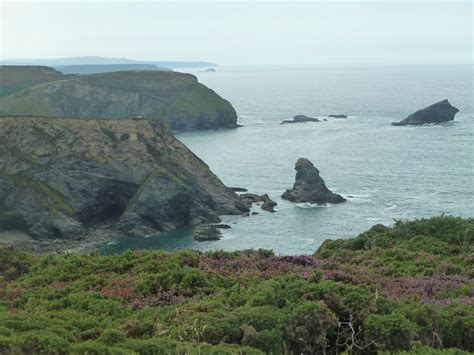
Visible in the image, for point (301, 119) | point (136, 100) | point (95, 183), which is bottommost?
point (95, 183)

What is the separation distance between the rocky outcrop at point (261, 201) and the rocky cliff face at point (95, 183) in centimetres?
181

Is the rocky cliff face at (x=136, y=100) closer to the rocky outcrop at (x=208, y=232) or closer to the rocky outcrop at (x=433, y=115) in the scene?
the rocky outcrop at (x=433, y=115)

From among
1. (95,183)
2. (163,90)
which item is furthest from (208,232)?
(163,90)

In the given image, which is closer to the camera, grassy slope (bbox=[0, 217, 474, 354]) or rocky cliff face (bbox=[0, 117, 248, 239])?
grassy slope (bbox=[0, 217, 474, 354])

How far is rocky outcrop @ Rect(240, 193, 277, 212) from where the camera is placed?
84.8 m

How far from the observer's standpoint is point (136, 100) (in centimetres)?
18725

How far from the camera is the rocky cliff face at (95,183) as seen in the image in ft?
253

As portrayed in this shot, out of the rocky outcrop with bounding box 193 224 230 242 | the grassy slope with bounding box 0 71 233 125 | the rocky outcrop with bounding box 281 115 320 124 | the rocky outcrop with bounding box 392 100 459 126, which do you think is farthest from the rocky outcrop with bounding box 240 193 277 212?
the grassy slope with bounding box 0 71 233 125

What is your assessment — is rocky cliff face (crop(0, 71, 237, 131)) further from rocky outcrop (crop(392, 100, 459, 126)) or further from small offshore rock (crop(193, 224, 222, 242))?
Result: small offshore rock (crop(193, 224, 222, 242))

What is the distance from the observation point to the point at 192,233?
78.4 metres

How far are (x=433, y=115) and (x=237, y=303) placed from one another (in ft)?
509

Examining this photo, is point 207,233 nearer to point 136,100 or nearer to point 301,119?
point 301,119

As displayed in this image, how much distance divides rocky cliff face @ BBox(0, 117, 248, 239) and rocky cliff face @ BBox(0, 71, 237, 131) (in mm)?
85243

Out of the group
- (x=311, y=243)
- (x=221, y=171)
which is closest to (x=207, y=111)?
(x=221, y=171)
